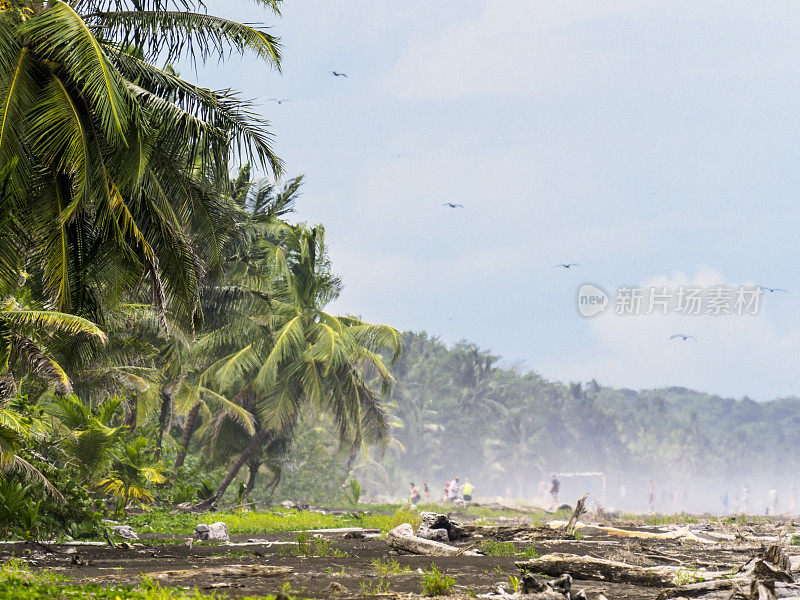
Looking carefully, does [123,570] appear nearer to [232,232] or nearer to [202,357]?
[232,232]

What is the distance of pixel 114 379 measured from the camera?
16.7 metres

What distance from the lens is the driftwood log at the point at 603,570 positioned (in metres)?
9.68

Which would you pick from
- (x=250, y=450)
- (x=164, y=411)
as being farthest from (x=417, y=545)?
(x=250, y=450)

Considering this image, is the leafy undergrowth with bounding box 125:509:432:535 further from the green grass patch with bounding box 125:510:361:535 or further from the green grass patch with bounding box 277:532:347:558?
the green grass patch with bounding box 277:532:347:558

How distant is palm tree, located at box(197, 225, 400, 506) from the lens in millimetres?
26391

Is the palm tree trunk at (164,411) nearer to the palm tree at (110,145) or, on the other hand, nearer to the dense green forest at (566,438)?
the palm tree at (110,145)

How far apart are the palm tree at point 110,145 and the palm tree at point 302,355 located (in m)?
12.2

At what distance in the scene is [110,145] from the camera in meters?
11.8

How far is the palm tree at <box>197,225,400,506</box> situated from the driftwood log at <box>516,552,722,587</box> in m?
16.2

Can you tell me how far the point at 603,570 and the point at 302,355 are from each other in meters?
18.1

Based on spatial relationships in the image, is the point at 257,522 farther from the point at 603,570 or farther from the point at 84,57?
the point at 84,57

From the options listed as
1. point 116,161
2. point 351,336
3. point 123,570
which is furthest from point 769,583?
point 351,336

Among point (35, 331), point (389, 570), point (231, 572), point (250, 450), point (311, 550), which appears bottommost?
point (311, 550)

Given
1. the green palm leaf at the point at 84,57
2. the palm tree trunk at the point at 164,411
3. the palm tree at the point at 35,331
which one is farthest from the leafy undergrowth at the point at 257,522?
the green palm leaf at the point at 84,57
